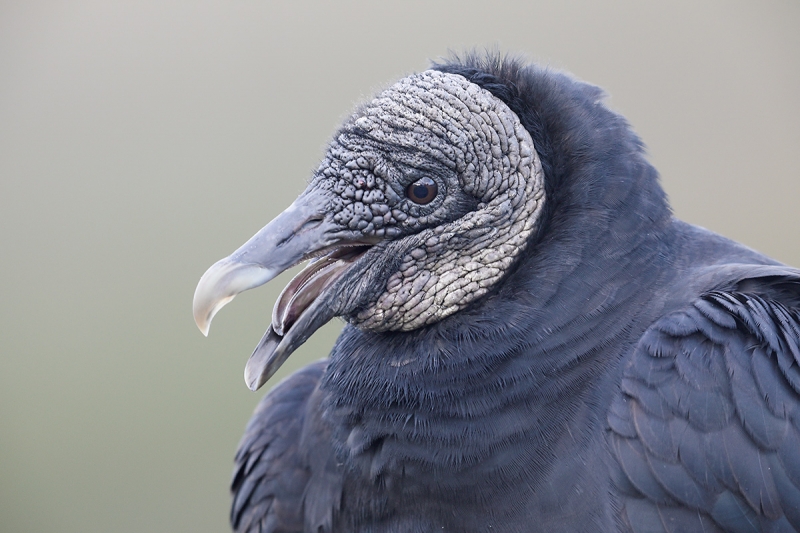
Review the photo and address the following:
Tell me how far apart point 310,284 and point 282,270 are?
12 cm

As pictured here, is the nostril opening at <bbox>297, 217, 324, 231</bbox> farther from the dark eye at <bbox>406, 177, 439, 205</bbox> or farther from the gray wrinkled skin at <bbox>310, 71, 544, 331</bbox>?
the dark eye at <bbox>406, 177, 439, 205</bbox>

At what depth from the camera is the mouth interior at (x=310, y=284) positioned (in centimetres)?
244

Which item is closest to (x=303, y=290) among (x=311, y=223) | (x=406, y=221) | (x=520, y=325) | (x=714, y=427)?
(x=311, y=223)

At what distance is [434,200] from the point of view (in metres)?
2.49

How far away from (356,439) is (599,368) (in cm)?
79

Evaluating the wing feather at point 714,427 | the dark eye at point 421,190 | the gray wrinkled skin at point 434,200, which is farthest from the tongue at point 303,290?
the wing feather at point 714,427

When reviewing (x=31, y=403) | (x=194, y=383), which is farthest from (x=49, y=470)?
(x=194, y=383)

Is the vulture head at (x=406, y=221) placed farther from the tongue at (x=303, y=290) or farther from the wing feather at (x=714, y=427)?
the wing feather at (x=714, y=427)

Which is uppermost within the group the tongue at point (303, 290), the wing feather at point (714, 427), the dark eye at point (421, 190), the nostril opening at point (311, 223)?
the nostril opening at point (311, 223)

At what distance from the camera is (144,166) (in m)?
7.14

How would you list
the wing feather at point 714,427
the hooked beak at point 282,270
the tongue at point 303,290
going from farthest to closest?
the tongue at point 303,290 < the hooked beak at point 282,270 < the wing feather at point 714,427

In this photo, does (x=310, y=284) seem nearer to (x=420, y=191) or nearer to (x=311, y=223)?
(x=311, y=223)

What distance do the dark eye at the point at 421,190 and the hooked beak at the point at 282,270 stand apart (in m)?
0.23

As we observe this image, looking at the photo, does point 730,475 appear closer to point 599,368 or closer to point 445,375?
point 599,368
